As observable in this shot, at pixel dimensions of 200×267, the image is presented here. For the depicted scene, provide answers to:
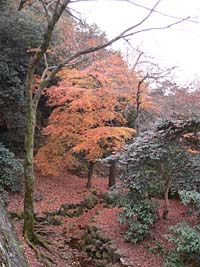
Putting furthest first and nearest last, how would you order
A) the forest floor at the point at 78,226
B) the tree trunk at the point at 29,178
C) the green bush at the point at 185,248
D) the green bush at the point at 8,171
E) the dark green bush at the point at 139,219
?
1. the green bush at the point at 8,171
2. the dark green bush at the point at 139,219
3. the tree trunk at the point at 29,178
4. the forest floor at the point at 78,226
5. the green bush at the point at 185,248

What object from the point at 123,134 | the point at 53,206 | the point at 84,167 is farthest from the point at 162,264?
the point at 84,167

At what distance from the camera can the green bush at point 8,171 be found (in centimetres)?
955

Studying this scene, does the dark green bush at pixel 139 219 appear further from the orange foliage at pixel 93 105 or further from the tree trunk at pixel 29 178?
the orange foliage at pixel 93 105

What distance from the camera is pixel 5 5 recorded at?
10.5m

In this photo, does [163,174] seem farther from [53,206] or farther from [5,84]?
[5,84]

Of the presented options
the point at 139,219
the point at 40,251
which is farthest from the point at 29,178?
the point at 139,219

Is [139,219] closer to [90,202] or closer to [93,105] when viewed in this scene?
[90,202]

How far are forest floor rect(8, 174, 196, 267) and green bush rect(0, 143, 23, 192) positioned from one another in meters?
0.35

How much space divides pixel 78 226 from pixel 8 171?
2.71 m

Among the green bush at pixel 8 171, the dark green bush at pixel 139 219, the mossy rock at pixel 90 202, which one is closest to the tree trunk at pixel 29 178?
the dark green bush at pixel 139 219

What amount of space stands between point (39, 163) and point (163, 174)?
478cm

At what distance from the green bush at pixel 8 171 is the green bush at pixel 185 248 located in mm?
5311

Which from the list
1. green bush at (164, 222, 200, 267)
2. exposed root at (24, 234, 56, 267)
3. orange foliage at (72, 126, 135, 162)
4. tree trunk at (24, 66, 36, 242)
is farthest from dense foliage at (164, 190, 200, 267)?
orange foliage at (72, 126, 135, 162)

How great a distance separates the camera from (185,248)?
5852 mm
